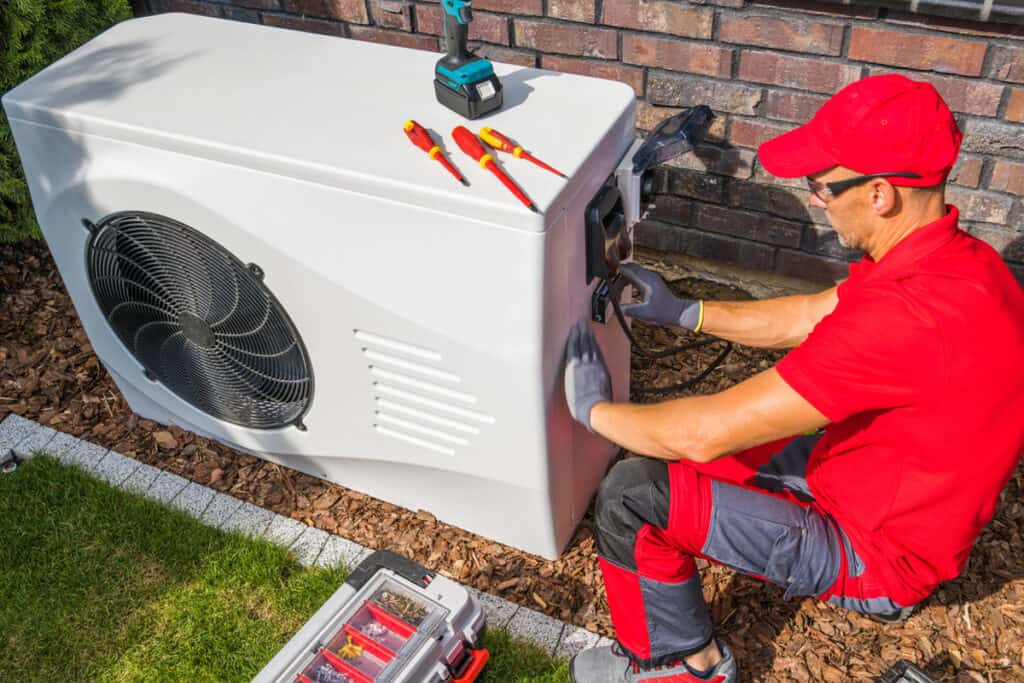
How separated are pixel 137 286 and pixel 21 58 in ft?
3.43

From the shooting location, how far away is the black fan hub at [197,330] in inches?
91.0

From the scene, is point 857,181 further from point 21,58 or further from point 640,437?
point 21,58

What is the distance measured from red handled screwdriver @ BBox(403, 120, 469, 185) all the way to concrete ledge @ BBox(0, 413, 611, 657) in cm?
111

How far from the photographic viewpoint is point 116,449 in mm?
2816

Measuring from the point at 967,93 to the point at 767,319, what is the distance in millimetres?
852

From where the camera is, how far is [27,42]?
114 inches

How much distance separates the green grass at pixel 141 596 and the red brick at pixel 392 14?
1659 millimetres

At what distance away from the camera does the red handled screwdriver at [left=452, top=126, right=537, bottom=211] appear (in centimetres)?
175

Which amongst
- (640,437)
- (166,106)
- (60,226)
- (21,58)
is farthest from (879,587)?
(21,58)

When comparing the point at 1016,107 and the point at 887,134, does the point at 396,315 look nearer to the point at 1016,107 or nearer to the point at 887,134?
the point at 887,134

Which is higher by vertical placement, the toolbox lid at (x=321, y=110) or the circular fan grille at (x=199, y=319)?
the toolbox lid at (x=321, y=110)

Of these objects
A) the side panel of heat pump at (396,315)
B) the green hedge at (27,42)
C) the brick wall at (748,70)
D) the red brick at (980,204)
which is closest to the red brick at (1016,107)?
the brick wall at (748,70)

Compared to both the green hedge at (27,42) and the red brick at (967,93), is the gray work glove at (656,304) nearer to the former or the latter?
the red brick at (967,93)

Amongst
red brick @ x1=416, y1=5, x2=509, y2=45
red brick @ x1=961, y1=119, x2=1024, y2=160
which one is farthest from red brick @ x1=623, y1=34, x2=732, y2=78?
red brick @ x1=961, y1=119, x2=1024, y2=160
